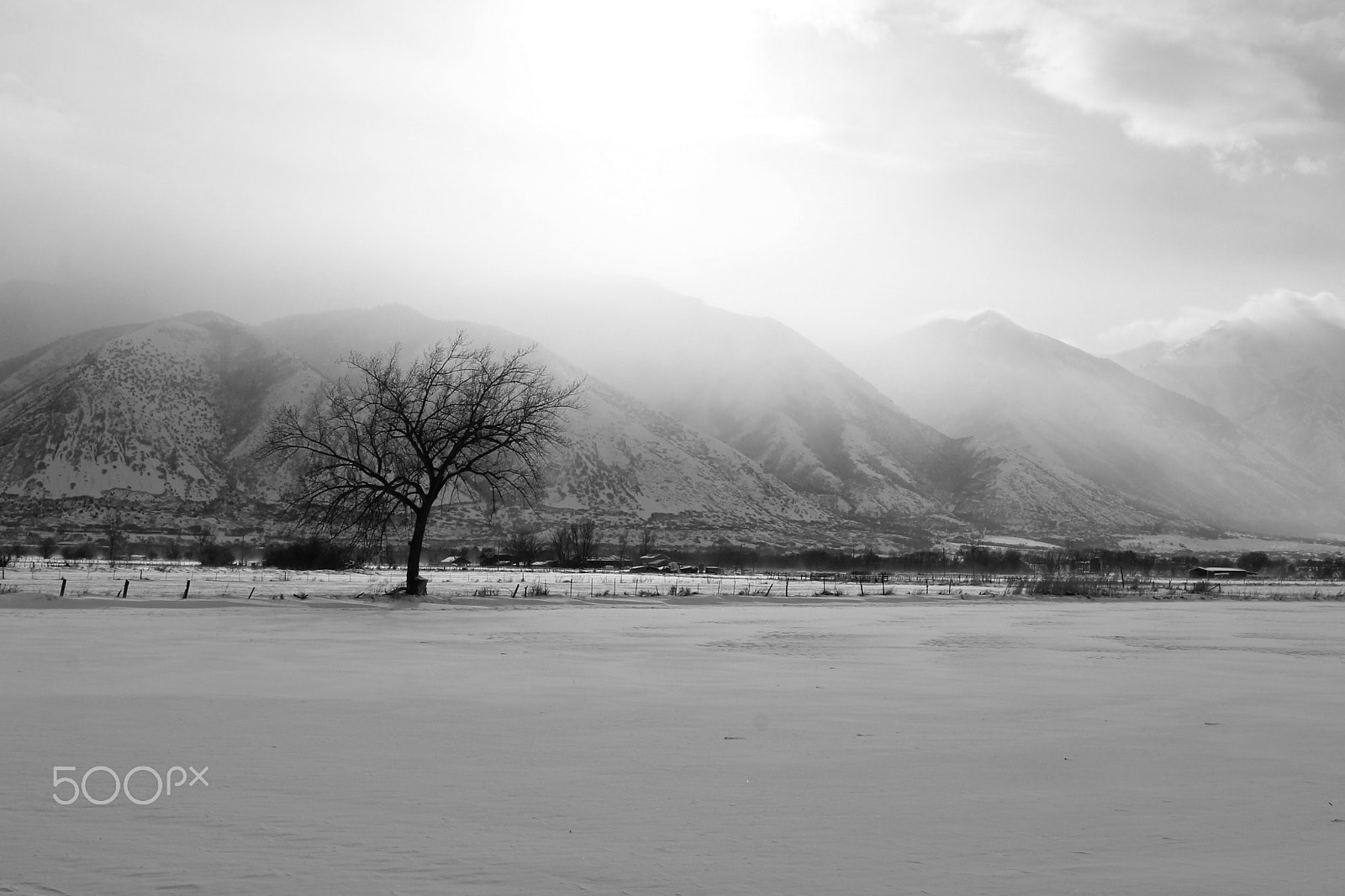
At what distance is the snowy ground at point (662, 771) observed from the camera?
6.79 m

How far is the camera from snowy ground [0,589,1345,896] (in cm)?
679

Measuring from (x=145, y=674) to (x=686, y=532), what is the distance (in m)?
136

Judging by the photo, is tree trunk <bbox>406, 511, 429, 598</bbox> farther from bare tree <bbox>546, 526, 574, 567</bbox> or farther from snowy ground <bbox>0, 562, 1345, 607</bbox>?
bare tree <bbox>546, 526, 574, 567</bbox>

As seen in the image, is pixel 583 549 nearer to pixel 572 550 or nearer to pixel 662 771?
pixel 572 550

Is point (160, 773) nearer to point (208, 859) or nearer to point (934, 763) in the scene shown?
point (208, 859)

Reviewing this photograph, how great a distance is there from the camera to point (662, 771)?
977 centimetres

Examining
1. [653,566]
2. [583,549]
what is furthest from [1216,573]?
[583,549]

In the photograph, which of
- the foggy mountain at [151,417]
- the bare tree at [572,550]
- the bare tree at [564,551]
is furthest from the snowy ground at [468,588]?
the foggy mountain at [151,417]

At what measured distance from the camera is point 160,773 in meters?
8.98

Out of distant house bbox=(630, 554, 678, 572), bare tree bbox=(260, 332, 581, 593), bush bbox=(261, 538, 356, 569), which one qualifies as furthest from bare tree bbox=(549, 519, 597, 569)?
bare tree bbox=(260, 332, 581, 593)

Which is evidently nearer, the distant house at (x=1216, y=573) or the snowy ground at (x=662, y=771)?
the snowy ground at (x=662, y=771)

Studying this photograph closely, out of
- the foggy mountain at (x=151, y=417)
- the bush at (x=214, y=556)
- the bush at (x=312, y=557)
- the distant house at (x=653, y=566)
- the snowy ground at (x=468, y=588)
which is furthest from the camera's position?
the foggy mountain at (x=151, y=417)

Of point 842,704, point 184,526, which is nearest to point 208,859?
point 842,704

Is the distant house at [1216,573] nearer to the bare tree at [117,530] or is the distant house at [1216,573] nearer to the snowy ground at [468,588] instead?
the snowy ground at [468,588]
